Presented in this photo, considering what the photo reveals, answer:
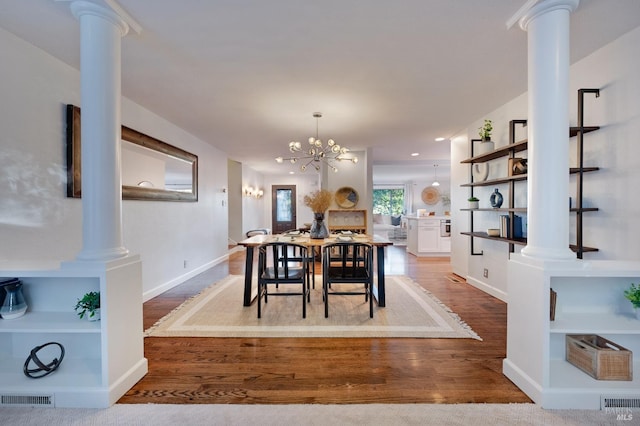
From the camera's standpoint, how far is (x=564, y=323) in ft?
5.50

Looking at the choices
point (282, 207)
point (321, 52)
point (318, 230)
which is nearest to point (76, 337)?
point (318, 230)

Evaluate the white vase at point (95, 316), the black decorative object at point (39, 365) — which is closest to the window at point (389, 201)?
the white vase at point (95, 316)

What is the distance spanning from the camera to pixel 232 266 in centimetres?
Result: 545

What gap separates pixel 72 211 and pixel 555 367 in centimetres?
384

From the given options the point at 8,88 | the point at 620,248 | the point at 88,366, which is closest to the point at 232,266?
the point at 88,366

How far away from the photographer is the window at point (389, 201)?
13.0 meters

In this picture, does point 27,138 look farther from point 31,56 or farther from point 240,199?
point 240,199

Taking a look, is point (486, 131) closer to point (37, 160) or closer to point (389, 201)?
point (37, 160)

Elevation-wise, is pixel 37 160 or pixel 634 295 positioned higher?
pixel 37 160

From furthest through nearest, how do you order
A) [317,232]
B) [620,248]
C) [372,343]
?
[317,232], [372,343], [620,248]

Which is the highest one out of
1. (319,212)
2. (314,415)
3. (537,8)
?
(537,8)

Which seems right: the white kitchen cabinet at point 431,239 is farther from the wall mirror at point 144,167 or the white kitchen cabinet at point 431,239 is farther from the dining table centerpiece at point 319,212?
the wall mirror at point 144,167

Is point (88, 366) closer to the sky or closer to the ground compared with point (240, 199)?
closer to the ground

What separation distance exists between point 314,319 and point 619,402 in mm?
2124
